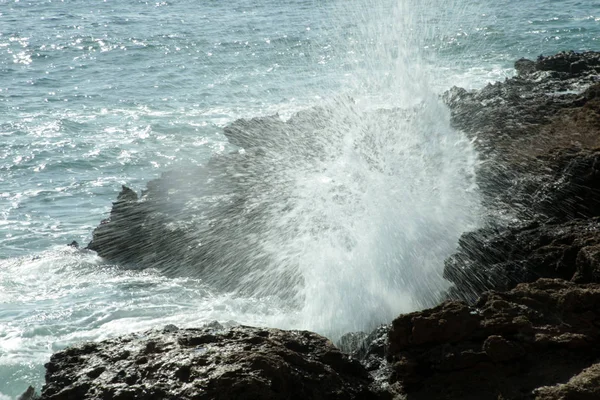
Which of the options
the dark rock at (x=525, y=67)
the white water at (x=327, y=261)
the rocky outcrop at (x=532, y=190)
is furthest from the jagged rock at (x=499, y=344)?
the dark rock at (x=525, y=67)

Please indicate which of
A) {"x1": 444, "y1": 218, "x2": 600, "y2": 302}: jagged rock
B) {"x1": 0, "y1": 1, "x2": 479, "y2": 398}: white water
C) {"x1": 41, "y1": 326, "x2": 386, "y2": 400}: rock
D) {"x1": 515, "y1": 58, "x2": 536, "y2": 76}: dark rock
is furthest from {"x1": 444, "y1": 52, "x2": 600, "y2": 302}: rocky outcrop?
{"x1": 515, "y1": 58, "x2": 536, "y2": 76}: dark rock

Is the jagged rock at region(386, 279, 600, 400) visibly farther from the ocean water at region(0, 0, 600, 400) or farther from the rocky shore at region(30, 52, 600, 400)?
the ocean water at region(0, 0, 600, 400)

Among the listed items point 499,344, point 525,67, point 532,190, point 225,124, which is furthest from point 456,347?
point 225,124

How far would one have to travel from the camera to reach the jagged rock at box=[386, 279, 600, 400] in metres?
4.64

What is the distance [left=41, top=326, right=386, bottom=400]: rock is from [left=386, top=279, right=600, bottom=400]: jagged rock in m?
0.38

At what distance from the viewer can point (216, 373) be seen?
4.51 metres

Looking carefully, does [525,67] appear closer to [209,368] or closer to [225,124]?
[225,124]

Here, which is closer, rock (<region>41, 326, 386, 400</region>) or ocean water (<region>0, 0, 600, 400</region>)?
rock (<region>41, 326, 386, 400</region>)

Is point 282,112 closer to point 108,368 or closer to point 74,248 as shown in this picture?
point 74,248

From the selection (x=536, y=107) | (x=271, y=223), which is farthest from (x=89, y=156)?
(x=536, y=107)

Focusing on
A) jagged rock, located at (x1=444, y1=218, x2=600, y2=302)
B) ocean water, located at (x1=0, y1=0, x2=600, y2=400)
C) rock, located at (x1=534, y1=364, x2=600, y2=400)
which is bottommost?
ocean water, located at (x1=0, y1=0, x2=600, y2=400)

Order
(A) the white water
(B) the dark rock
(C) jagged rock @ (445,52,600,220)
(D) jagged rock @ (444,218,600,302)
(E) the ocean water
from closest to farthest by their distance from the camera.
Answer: (D) jagged rock @ (444,218,600,302)
(C) jagged rock @ (445,52,600,220)
(A) the white water
(E) the ocean water
(B) the dark rock

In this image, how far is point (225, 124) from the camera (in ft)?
57.5

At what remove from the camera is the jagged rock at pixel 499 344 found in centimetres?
464
